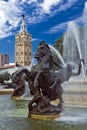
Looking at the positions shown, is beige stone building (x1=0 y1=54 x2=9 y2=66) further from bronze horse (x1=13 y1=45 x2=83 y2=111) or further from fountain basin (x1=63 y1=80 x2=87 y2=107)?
bronze horse (x1=13 y1=45 x2=83 y2=111)

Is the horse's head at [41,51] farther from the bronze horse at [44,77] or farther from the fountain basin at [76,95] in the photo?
the fountain basin at [76,95]

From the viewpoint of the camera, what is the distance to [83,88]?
37.5ft

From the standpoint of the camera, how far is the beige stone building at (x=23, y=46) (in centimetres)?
9982

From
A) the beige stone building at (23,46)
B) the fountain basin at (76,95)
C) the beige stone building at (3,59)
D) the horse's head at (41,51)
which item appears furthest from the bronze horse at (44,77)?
the beige stone building at (23,46)

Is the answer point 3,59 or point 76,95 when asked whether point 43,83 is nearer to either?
point 76,95

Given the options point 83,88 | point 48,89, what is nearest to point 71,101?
point 83,88

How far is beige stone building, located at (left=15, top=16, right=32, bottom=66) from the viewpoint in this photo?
9982cm

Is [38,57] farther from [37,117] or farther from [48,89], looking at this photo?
[37,117]

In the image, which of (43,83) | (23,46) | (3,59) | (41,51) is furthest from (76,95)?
(23,46)

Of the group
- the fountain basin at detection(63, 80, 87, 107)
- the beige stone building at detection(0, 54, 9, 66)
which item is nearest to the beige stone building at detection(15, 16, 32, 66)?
the beige stone building at detection(0, 54, 9, 66)

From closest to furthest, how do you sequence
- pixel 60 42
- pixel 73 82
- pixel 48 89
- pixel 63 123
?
pixel 63 123
pixel 48 89
pixel 73 82
pixel 60 42

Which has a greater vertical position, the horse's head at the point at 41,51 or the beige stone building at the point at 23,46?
the beige stone building at the point at 23,46

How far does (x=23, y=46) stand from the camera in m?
104

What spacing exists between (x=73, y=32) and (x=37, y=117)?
34.4ft
